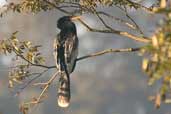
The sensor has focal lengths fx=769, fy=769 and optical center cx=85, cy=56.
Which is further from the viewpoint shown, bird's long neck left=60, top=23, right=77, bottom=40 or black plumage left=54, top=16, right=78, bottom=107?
bird's long neck left=60, top=23, right=77, bottom=40

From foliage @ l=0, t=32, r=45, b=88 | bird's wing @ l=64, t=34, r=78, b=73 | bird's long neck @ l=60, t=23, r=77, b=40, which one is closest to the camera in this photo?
foliage @ l=0, t=32, r=45, b=88

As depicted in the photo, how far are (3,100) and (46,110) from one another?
3.87 meters

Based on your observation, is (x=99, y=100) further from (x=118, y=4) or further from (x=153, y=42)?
(x=153, y=42)

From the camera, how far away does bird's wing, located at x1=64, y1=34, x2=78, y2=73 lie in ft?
34.4

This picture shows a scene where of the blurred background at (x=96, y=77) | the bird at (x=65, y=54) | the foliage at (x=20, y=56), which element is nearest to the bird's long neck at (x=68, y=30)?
the bird at (x=65, y=54)

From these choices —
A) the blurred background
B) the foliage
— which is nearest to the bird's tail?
the foliage

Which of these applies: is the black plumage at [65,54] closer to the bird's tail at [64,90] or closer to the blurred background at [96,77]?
the bird's tail at [64,90]

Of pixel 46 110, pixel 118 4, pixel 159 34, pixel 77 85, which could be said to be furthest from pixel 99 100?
pixel 159 34

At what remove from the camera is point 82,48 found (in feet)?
265

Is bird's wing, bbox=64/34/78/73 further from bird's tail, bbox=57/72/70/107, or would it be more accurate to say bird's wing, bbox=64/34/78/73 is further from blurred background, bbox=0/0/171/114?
blurred background, bbox=0/0/171/114

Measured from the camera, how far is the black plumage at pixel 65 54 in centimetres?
1034

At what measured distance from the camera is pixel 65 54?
417 inches

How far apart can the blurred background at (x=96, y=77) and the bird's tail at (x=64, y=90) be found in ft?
182

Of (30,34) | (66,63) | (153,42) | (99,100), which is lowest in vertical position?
(99,100)
